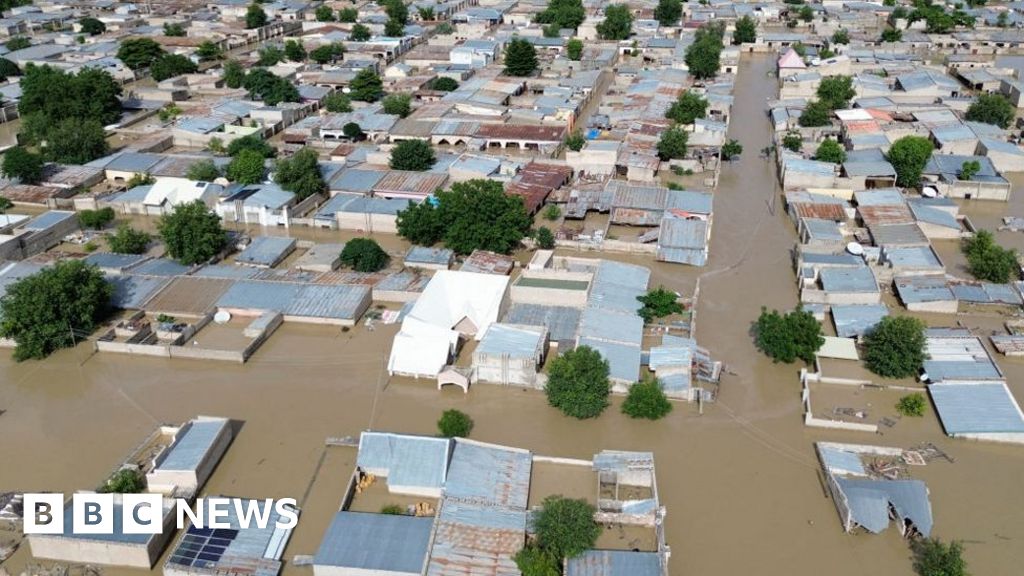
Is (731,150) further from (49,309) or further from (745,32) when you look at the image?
(49,309)

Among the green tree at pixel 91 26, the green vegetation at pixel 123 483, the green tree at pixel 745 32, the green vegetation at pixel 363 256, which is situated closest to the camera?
the green vegetation at pixel 123 483

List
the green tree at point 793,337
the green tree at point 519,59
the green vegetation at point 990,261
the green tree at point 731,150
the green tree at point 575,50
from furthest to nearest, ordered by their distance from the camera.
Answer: the green tree at point 575,50 < the green tree at point 519,59 < the green tree at point 731,150 < the green vegetation at point 990,261 < the green tree at point 793,337

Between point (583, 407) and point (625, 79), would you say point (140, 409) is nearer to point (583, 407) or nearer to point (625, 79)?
point (583, 407)

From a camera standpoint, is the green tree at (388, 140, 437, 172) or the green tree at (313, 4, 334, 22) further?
the green tree at (313, 4, 334, 22)

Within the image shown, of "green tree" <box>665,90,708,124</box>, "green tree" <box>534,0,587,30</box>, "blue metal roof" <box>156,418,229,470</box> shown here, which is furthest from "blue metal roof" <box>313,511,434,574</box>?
"green tree" <box>534,0,587,30</box>

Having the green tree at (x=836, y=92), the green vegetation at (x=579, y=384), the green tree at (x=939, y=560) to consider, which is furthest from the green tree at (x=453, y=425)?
the green tree at (x=836, y=92)

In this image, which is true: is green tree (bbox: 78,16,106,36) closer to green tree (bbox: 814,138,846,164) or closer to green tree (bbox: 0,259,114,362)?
green tree (bbox: 0,259,114,362)

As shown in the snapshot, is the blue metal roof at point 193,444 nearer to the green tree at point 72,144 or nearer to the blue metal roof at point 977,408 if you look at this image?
the blue metal roof at point 977,408
